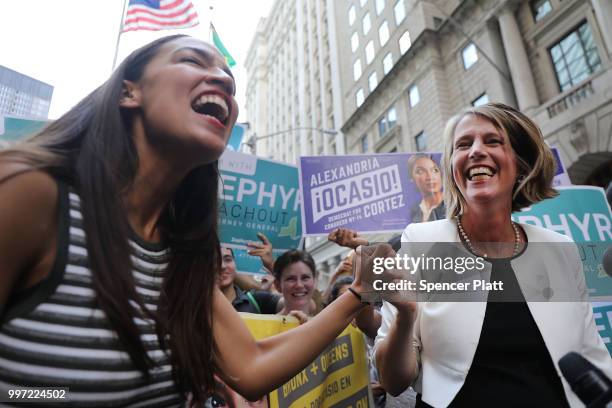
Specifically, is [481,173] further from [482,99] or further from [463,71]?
[463,71]

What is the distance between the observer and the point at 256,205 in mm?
4270

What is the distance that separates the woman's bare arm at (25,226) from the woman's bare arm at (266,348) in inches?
22.1

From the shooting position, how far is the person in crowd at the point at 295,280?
136 inches

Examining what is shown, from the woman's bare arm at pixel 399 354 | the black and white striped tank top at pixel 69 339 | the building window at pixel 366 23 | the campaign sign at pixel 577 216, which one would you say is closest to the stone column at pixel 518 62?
the campaign sign at pixel 577 216

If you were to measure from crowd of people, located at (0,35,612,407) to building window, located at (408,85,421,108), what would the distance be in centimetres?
1991

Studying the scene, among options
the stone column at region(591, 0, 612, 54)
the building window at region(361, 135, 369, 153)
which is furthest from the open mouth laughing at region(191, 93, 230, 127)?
the building window at region(361, 135, 369, 153)

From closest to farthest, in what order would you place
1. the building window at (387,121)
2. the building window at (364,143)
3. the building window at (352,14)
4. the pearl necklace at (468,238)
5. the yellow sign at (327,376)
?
the pearl necklace at (468,238), the yellow sign at (327,376), the building window at (387,121), the building window at (364,143), the building window at (352,14)

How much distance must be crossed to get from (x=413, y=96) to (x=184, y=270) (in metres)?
21.4

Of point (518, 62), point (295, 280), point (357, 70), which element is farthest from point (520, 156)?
point (357, 70)

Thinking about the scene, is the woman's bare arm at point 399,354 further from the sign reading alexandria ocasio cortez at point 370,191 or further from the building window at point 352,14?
the building window at point 352,14

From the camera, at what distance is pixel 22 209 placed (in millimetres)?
720

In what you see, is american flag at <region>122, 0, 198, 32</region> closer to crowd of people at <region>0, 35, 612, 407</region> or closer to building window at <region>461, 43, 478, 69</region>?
crowd of people at <region>0, 35, 612, 407</region>

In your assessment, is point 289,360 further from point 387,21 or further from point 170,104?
point 387,21

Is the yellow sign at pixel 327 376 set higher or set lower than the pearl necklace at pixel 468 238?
lower
